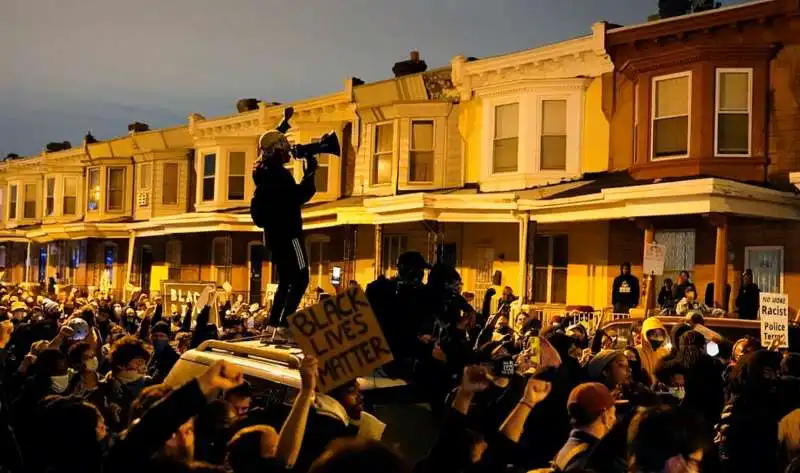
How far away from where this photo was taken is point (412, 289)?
21.9ft

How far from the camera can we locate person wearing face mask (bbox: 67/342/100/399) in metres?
6.23

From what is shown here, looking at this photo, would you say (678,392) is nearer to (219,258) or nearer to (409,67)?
(409,67)

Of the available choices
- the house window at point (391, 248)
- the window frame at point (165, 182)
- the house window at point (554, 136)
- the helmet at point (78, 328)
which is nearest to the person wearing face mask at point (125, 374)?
the helmet at point (78, 328)

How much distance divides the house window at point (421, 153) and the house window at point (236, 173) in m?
8.05

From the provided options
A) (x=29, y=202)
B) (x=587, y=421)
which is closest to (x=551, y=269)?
(x=587, y=421)

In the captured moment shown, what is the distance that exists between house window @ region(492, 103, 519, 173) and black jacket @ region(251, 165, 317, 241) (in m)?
14.6

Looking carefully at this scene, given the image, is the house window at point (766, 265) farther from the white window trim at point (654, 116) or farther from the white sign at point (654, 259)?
the white sign at point (654, 259)

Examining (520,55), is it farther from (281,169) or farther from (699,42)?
(281,169)

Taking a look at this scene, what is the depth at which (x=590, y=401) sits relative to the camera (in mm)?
4352

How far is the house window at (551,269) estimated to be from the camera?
20875 millimetres

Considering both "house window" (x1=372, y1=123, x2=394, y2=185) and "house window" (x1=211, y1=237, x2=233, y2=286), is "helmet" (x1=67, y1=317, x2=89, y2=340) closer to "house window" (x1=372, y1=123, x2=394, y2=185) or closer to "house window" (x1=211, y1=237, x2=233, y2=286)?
"house window" (x1=372, y1=123, x2=394, y2=185)

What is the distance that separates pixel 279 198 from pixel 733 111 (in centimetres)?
1367

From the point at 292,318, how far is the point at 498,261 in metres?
17.5

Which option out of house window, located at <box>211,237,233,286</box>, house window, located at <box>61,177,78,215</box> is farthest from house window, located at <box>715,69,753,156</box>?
house window, located at <box>61,177,78,215</box>
